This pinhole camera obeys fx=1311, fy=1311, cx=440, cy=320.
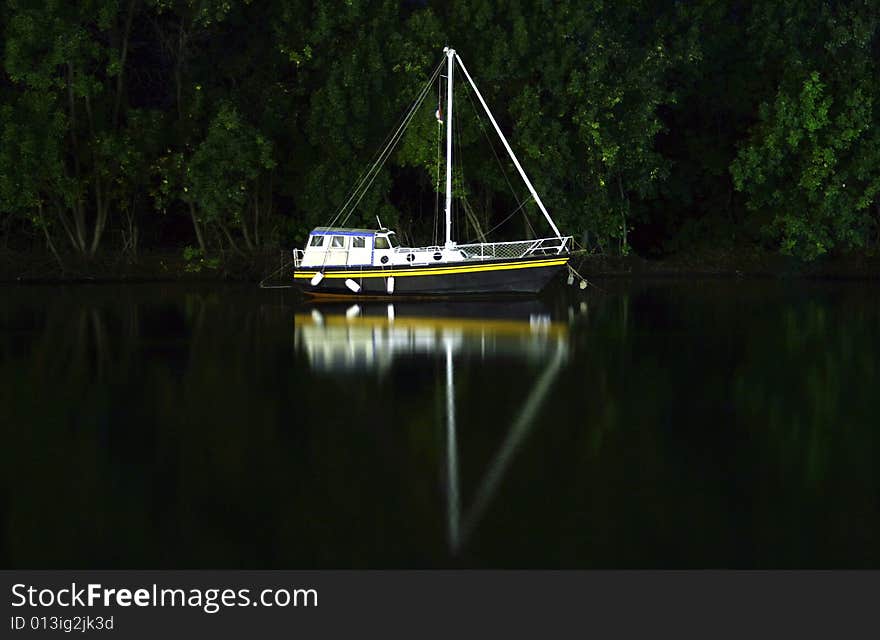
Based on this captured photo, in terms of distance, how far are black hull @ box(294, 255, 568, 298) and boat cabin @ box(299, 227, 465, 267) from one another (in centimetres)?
33

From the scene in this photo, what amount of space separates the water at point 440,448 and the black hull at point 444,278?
10695 mm

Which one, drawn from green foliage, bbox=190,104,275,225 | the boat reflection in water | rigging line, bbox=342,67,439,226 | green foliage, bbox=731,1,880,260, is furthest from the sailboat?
green foliage, bbox=731,1,880,260

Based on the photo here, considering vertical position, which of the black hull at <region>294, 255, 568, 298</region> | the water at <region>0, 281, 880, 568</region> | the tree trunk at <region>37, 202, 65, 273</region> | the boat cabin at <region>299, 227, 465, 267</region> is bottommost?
the water at <region>0, 281, 880, 568</region>

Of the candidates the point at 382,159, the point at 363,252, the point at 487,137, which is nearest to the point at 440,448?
the point at 363,252

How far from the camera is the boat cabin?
40.1 meters

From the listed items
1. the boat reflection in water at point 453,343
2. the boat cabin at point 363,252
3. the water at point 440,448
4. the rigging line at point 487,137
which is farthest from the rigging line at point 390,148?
the water at point 440,448

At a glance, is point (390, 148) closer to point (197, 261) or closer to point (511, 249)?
point (511, 249)

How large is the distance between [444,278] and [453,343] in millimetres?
13518

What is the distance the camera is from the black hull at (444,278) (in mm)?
39719

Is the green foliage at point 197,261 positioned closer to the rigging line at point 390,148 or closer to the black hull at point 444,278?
the rigging line at point 390,148

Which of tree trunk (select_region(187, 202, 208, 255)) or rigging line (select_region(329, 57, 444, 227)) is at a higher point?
rigging line (select_region(329, 57, 444, 227))

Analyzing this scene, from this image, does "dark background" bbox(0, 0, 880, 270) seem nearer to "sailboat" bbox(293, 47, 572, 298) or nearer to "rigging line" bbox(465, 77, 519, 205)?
"rigging line" bbox(465, 77, 519, 205)

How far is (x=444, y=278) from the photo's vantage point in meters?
39.8

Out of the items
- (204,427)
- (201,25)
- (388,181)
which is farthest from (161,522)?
(201,25)
